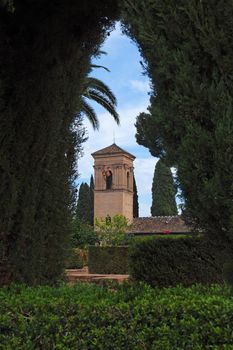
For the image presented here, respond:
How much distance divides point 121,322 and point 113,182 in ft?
171

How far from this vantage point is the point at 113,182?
55.1 m

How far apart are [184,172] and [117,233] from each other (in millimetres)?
27594

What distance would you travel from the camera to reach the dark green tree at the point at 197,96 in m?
2.88

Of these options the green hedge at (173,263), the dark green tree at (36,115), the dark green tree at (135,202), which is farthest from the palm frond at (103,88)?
the dark green tree at (135,202)

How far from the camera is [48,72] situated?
18.8 feet

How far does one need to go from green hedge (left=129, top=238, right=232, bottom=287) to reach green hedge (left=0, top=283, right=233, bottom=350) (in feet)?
24.5

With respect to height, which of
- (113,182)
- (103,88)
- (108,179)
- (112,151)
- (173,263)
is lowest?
(173,263)

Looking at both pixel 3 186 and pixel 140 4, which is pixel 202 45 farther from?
Result: pixel 3 186

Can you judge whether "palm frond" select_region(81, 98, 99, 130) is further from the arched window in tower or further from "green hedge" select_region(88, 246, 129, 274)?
the arched window in tower

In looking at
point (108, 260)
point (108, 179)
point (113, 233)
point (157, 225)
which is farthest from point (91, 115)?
point (108, 179)

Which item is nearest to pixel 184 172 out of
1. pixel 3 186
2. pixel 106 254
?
pixel 3 186

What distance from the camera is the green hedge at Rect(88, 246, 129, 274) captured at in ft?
69.2

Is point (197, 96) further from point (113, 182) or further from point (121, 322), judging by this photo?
point (113, 182)

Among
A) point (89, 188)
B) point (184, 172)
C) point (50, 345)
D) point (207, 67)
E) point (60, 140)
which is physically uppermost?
point (89, 188)
